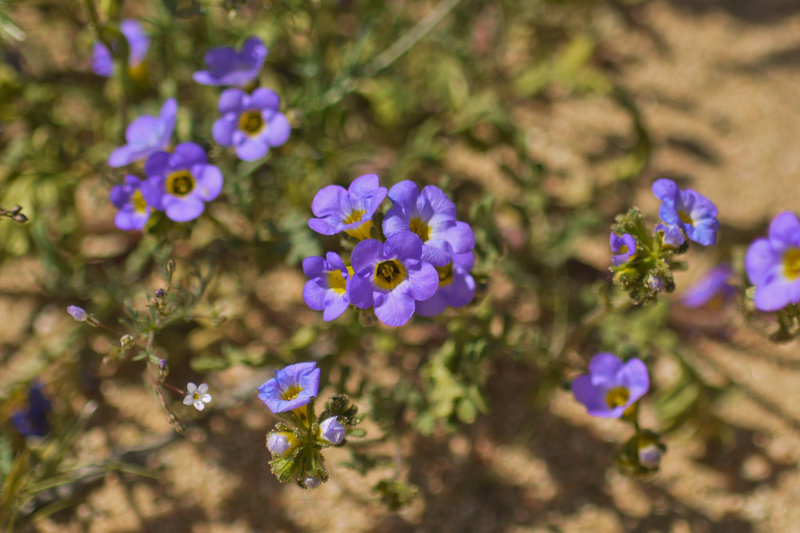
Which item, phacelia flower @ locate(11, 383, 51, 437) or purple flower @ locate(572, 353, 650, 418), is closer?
purple flower @ locate(572, 353, 650, 418)

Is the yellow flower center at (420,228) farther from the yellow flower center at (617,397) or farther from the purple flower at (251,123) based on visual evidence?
the yellow flower center at (617,397)

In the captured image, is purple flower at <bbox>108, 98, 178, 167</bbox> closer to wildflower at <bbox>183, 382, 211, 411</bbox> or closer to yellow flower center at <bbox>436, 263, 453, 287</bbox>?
wildflower at <bbox>183, 382, 211, 411</bbox>

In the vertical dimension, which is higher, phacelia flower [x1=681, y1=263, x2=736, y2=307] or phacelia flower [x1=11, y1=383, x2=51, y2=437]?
phacelia flower [x1=681, y1=263, x2=736, y2=307]

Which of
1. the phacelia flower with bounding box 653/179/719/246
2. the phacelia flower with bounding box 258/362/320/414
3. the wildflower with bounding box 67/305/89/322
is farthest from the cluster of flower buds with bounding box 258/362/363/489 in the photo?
the phacelia flower with bounding box 653/179/719/246

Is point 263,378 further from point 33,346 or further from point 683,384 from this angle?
point 683,384

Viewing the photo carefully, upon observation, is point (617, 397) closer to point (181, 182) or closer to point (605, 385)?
point (605, 385)

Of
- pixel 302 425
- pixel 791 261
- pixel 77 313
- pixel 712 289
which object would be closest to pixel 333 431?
pixel 302 425

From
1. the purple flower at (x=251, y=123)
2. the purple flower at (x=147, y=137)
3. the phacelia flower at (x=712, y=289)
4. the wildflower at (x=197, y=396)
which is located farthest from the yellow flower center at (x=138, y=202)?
the phacelia flower at (x=712, y=289)
